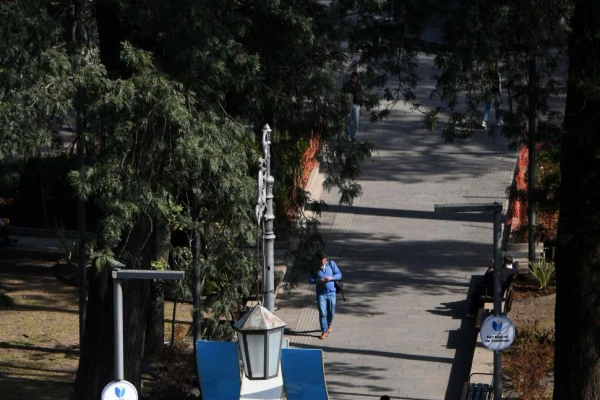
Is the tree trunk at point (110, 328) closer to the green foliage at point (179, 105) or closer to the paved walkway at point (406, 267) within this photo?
the green foliage at point (179, 105)

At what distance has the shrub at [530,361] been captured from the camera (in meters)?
15.6

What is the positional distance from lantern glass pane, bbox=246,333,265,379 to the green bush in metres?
11.5

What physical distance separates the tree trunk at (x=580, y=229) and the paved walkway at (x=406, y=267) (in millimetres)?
2917

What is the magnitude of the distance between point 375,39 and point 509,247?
8756 millimetres

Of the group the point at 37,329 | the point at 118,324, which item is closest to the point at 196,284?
the point at 118,324

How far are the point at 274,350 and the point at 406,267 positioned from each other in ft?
40.7

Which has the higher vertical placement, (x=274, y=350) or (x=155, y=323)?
(x=274, y=350)

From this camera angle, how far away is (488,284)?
18.8 meters

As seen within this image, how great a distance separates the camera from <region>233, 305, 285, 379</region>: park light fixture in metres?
9.69

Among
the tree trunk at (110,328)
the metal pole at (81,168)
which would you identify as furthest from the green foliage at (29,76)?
the tree trunk at (110,328)

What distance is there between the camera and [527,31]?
1434 cm

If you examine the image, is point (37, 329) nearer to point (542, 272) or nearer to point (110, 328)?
point (110, 328)

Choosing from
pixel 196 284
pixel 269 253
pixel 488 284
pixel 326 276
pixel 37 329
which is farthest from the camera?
pixel 37 329

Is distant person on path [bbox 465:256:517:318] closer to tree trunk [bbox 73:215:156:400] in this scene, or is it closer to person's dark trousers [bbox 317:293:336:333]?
person's dark trousers [bbox 317:293:336:333]
